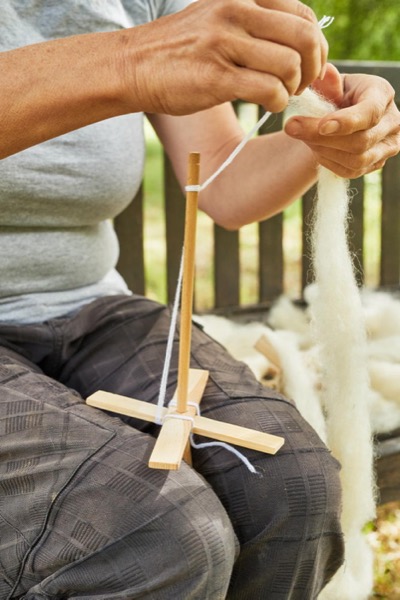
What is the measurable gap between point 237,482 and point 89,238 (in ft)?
1.48

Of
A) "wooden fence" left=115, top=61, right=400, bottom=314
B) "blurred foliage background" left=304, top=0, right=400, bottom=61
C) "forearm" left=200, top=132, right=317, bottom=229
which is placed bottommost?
"wooden fence" left=115, top=61, right=400, bottom=314

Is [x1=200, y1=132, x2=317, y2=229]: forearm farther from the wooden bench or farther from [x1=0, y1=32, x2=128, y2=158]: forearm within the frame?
the wooden bench

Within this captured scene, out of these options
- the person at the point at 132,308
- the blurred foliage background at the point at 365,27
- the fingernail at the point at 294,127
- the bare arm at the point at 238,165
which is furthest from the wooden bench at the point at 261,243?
the blurred foliage background at the point at 365,27

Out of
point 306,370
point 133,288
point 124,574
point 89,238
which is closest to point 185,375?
point 124,574

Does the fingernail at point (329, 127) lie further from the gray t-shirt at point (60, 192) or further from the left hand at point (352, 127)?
the gray t-shirt at point (60, 192)

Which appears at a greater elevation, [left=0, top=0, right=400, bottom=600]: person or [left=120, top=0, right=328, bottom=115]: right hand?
[left=120, top=0, right=328, bottom=115]: right hand

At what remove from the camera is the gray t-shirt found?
3.43 ft

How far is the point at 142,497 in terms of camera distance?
0.82 metres

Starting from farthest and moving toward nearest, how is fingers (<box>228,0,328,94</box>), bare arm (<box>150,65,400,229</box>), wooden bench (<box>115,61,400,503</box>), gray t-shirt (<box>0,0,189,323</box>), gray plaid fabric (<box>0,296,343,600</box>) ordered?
wooden bench (<box>115,61,400,503</box>) < gray t-shirt (<box>0,0,189,323</box>) < bare arm (<box>150,65,400,229</box>) < gray plaid fabric (<box>0,296,343,600</box>) < fingers (<box>228,0,328,94</box>)

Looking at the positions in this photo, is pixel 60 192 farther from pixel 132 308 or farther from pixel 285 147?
pixel 285 147

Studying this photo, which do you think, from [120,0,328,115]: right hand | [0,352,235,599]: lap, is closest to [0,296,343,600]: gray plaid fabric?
[0,352,235,599]: lap

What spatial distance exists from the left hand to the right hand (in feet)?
0.41

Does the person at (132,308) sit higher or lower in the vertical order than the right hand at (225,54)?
lower

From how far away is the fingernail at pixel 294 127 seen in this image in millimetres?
886
